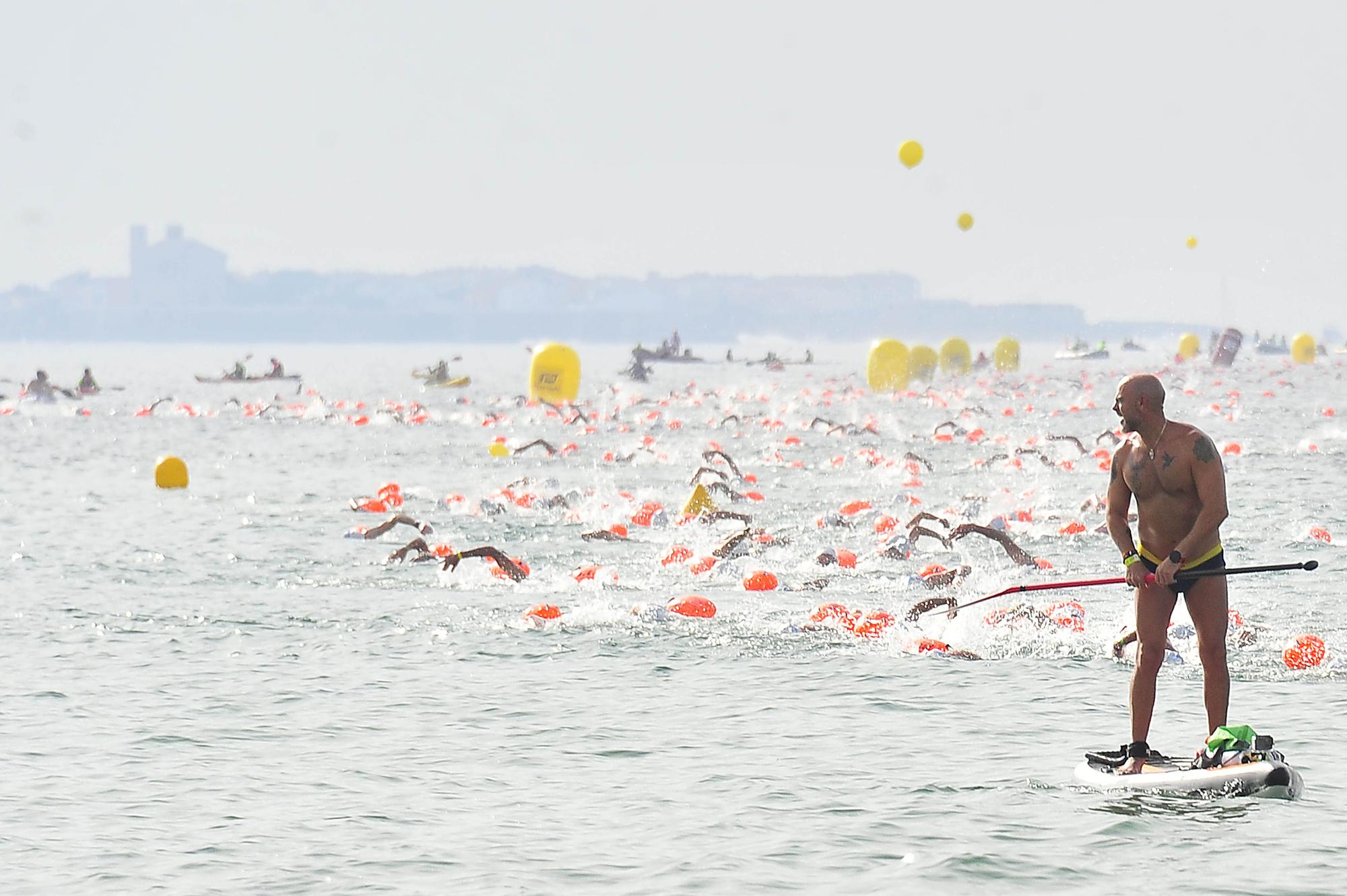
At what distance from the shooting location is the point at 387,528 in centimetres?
2153

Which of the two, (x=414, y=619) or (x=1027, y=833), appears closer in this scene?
(x=1027, y=833)

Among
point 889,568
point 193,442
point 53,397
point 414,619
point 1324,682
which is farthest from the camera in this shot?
point 53,397

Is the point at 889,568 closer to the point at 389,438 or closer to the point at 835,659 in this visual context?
the point at 835,659

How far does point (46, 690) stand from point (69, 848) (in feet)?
14.7

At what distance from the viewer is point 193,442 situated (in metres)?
44.4

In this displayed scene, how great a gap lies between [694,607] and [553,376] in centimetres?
4900

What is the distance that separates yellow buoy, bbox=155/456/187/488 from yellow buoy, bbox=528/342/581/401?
32.0 metres

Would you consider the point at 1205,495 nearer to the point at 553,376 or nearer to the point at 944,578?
the point at 944,578

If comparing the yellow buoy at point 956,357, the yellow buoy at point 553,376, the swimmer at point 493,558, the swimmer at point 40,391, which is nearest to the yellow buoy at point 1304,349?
the yellow buoy at point 956,357

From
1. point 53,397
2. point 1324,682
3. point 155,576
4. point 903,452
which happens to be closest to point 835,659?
point 1324,682

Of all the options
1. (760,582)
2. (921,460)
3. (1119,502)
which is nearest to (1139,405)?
(1119,502)

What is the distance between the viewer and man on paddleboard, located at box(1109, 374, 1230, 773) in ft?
32.0

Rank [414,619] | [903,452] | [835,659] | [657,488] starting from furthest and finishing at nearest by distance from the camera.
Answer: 1. [903,452]
2. [657,488]
3. [414,619]
4. [835,659]

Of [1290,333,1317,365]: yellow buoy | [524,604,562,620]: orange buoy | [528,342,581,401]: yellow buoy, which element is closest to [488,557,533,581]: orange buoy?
[524,604,562,620]: orange buoy
